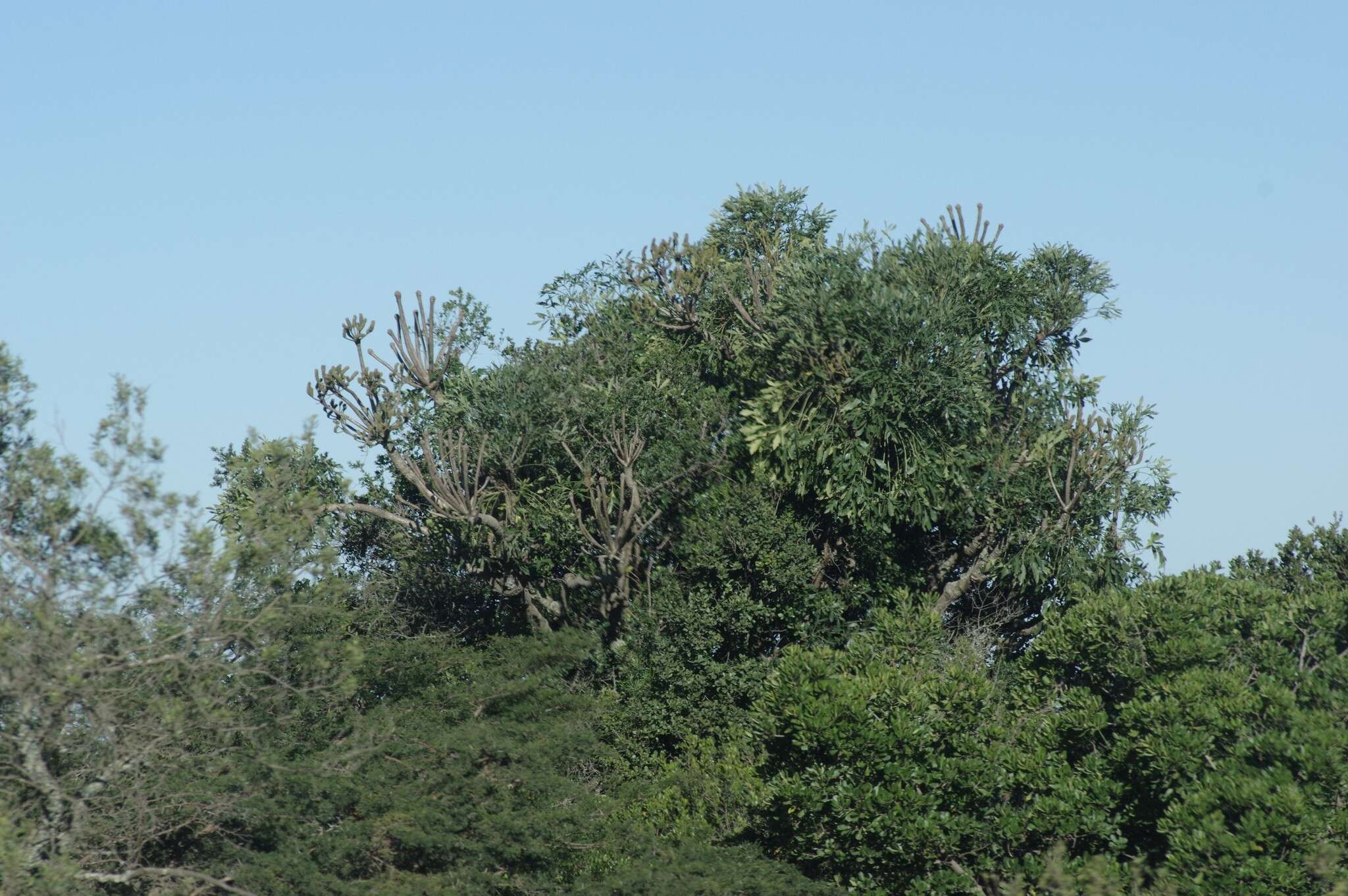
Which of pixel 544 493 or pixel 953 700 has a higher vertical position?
pixel 544 493

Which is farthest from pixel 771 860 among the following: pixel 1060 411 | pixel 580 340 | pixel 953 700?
pixel 580 340

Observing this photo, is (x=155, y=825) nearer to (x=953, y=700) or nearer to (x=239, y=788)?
(x=239, y=788)

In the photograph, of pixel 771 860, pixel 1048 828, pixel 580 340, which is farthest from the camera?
pixel 580 340

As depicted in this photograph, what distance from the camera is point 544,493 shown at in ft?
115

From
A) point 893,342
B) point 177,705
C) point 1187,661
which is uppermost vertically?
point 893,342

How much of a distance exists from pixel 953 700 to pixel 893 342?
33.8 ft

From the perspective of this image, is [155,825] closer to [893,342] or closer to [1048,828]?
[1048,828]

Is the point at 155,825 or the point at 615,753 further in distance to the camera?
the point at 615,753

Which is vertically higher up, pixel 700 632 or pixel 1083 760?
pixel 700 632

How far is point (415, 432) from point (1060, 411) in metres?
16.2

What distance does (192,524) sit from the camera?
2031cm

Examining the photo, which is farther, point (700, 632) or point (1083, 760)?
point (700, 632)

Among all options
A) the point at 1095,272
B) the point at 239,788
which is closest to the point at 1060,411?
the point at 1095,272

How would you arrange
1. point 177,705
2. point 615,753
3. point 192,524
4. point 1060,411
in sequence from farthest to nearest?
point 1060,411
point 615,753
point 192,524
point 177,705
